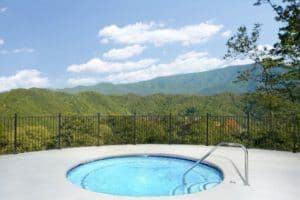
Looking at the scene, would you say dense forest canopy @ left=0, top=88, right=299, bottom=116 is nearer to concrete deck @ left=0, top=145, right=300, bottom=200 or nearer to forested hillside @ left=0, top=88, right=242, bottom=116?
forested hillside @ left=0, top=88, right=242, bottom=116

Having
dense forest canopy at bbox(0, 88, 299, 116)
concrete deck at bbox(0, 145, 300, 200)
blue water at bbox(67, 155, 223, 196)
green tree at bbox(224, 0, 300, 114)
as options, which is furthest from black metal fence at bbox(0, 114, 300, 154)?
dense forest canopy at bbox(0, 88, 299, 116)

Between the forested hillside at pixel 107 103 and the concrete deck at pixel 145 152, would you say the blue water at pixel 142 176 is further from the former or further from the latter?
the forested hillside at pixel 107 103

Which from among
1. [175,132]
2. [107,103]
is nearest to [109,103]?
[107,103]

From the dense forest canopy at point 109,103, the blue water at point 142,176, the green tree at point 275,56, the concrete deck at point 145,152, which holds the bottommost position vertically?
the blue water at point 142,176

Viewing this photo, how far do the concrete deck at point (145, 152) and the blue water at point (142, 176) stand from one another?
33cm

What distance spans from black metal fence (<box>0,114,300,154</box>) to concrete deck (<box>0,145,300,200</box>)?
1286 millimetres

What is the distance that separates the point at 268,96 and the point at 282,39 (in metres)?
3.95

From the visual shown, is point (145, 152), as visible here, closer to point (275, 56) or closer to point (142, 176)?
point (142, 176)

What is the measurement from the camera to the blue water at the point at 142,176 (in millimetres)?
9908

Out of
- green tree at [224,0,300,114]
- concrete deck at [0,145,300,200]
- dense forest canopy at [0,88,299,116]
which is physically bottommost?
concrete deck at [0,145,300,200]

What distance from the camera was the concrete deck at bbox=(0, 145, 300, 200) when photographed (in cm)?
823

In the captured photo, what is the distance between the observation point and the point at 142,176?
11773 millimetres

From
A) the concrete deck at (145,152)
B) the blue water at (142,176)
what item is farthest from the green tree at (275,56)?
the blue water at (142,176)

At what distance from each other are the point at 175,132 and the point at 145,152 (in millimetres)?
11268
